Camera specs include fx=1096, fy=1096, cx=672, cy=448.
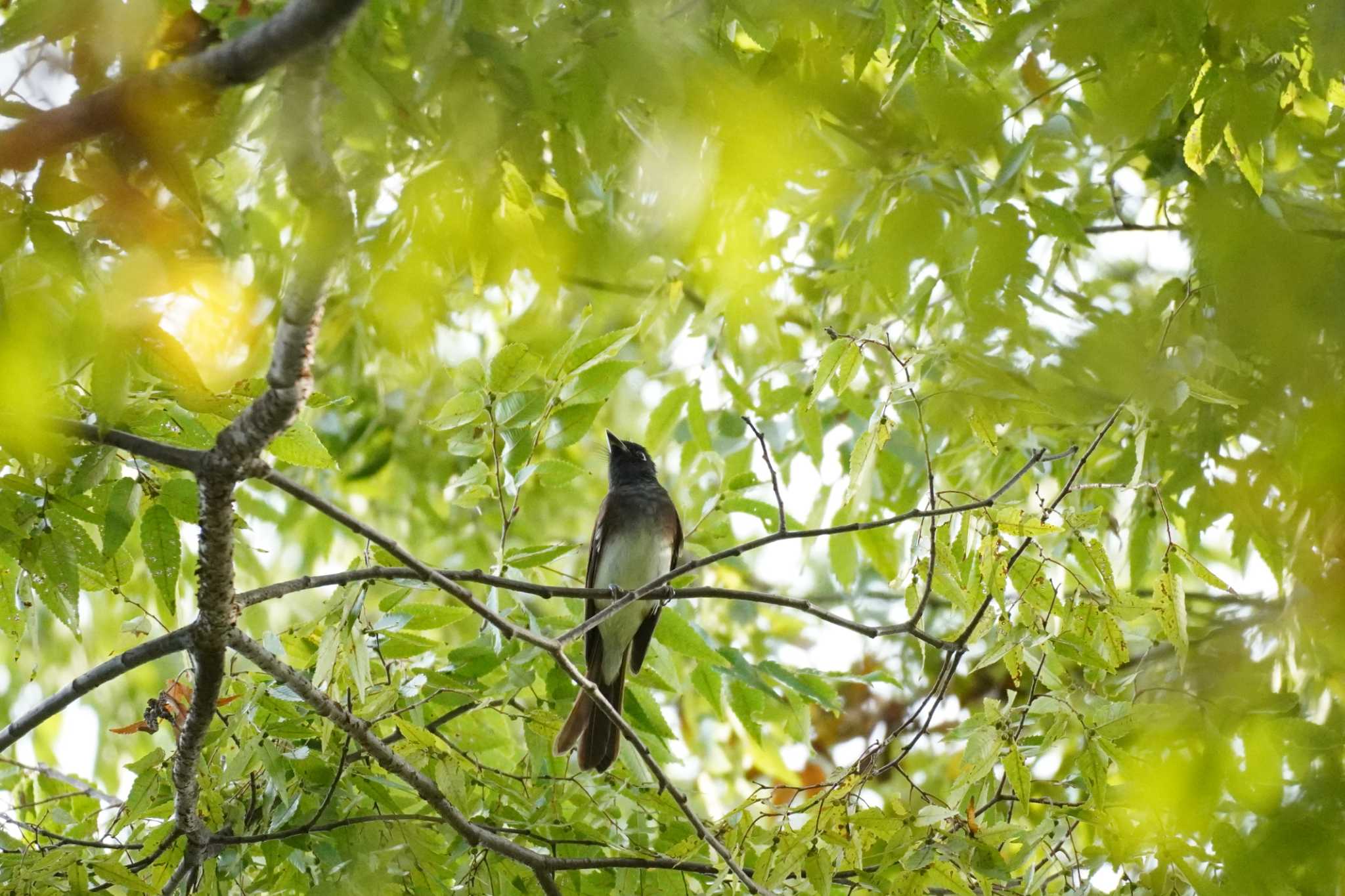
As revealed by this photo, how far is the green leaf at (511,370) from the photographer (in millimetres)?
2490

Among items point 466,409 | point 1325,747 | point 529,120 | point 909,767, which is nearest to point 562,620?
point 466,409

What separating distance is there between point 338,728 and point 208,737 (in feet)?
0.88

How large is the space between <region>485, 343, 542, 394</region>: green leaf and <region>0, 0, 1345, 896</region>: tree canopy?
0.06m

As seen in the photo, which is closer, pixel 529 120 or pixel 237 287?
pixel 237 287

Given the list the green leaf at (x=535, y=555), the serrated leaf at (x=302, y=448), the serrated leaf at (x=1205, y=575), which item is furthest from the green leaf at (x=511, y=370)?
the serrated leaf at (x=1205, y=575)

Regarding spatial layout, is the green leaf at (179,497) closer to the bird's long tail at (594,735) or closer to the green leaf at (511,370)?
the green leaf at (511,370)

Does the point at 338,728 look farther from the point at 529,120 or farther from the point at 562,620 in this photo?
the point at 529,120

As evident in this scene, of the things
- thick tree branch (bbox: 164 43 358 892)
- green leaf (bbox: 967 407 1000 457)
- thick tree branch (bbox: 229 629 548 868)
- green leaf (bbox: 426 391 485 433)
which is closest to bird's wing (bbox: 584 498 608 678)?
green leaf (bbox: 426 391 485 433)

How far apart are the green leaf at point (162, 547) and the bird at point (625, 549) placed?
96.4 inches

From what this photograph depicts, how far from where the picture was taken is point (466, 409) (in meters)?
2.54

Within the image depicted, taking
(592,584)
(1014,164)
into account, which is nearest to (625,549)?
(592,584)

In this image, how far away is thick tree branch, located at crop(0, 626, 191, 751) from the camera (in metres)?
2.05

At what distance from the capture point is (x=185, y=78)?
133 cm

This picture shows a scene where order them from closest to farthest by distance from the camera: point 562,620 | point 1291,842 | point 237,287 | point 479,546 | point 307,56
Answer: point 307,56
point 1291,842
point 237,287
point 562,620
point 479,546
